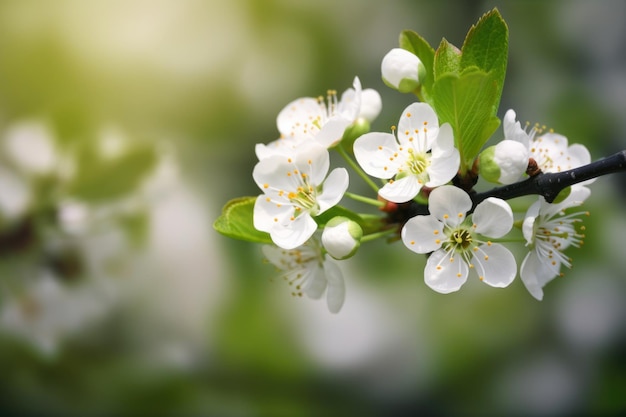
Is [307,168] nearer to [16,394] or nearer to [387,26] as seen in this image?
[387,26]

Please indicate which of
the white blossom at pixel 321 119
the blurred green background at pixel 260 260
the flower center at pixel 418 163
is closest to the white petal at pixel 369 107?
the white blossom at pixel 321 119

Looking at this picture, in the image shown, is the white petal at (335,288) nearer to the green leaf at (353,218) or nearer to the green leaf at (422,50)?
the green leaf at (353,218)

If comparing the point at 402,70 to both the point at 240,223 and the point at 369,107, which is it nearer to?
the point at 369,107

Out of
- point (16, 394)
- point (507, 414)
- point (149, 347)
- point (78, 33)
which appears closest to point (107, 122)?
point (78, 33)

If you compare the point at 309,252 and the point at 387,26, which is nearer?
the point at 309,252

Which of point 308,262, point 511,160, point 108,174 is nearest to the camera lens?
point 511,160

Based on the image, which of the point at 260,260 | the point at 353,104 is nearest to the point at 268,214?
the point at 353,104

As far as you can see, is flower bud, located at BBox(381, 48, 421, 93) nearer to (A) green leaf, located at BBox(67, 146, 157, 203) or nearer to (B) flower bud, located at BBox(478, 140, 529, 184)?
(B) flower bud, located at BBox(478, 140, 529, 184)

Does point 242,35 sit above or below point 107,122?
above
